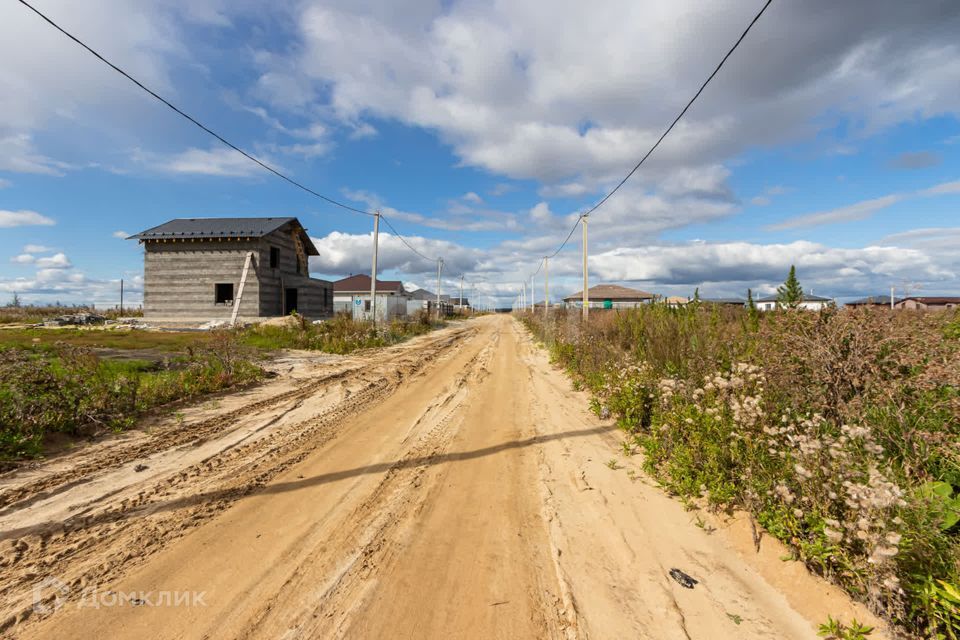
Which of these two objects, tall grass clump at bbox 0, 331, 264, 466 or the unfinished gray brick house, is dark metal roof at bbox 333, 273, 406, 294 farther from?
tall grass clump at bbox 0, 331, 264, 466

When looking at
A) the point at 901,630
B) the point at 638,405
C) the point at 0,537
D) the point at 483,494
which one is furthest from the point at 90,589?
the point at 638,405

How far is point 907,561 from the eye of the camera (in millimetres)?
2377

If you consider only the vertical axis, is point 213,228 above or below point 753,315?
above

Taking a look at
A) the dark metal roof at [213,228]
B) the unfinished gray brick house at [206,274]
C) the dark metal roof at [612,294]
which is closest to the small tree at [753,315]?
the unfinished gray brick house at [206,274]

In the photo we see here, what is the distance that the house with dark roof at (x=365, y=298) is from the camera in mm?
28547

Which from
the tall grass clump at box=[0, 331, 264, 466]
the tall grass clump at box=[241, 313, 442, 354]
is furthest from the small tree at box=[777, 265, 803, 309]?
the tall grass clump at box=[241, 313, 442, 354]

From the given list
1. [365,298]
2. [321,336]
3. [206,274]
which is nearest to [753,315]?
[321,336]

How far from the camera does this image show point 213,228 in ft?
75.9

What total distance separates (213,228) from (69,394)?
68.4 feet

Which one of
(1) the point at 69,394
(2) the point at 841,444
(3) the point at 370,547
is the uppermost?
(2) the point at 841,444

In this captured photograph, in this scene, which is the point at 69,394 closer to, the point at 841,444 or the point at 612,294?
the point at 841,444

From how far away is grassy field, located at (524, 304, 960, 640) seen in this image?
2320 mm

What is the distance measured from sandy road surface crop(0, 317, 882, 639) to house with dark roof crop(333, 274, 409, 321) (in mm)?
20370

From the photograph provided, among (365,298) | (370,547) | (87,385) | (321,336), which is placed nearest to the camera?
(370,547)
